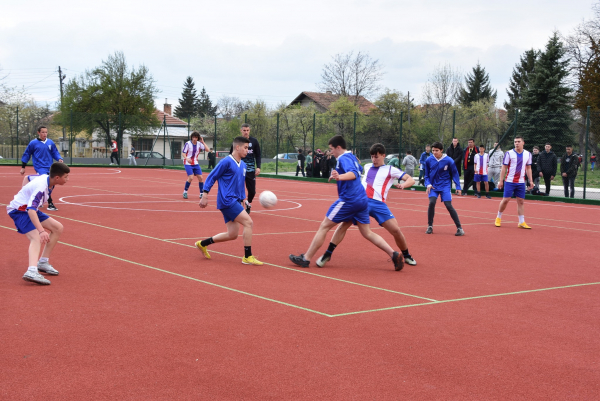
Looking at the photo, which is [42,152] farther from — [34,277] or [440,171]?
[440,171]

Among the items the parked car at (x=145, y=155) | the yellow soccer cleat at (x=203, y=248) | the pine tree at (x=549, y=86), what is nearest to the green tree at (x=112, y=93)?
the parked car at (x=145, y=155)

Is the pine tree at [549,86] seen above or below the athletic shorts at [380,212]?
above

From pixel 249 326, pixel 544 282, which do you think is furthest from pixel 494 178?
pixel 249 326

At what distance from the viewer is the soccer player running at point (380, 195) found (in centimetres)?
859

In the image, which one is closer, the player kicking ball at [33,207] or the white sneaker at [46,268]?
the player kicking ball at [33,207]

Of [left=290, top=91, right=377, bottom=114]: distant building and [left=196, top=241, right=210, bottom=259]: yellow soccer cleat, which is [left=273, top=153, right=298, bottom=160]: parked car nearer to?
[left=290, top=91, right=377, bottom=114]: distant building

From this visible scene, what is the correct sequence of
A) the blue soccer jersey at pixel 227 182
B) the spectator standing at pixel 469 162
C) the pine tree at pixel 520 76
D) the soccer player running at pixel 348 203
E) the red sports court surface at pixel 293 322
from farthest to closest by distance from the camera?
the pine tree at pixel 520 76 → the spectator standing at pixel 469 162 → the blue soccer jersey at pixel 227 182 → the soccer player running at pixel 348 203 → the red sports court surface at pixel 293 322

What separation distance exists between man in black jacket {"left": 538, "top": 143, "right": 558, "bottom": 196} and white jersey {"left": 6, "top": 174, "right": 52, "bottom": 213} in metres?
19.3

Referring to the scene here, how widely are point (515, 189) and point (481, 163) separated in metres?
8.35

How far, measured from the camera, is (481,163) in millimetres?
Answer: 21734

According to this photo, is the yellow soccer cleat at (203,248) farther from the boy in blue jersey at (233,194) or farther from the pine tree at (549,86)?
the pine tree at (549,86)

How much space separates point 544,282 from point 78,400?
611 centimetres

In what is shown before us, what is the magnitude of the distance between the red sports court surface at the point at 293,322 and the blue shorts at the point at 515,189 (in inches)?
108

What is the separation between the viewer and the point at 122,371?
14.4 feet
